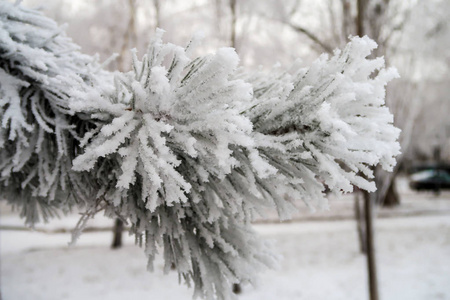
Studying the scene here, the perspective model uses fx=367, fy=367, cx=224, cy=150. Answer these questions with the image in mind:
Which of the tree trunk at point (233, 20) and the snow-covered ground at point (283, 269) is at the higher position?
the tree trunk at point (233, 20)

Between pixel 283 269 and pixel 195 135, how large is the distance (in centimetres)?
652

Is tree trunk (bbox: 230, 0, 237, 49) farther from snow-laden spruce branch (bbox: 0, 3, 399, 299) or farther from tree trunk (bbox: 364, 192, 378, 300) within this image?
snow-laden spruce branch (bbox: 0, 3, 399, 299)

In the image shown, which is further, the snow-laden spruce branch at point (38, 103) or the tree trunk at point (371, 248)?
the tree trunk at point (371, 248)

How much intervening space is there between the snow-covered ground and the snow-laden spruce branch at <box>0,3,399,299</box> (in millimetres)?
2564

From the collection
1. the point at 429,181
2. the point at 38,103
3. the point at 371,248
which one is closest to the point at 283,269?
the point at 371,248

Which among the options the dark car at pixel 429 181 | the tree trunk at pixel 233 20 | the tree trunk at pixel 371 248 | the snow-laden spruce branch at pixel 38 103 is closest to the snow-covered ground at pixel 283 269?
the tree trunk at pixel 371 248

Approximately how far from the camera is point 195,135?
96 centimetres

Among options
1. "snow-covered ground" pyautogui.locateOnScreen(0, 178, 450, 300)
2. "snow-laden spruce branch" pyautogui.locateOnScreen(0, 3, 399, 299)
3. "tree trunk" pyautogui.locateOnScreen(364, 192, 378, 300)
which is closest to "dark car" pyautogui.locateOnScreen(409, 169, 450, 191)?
"snow-covered ground" pyautogui.locateOnScreen(0, 178, 450, 300)

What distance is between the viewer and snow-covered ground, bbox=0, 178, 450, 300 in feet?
18.3

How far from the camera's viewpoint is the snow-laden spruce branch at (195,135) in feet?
2.95

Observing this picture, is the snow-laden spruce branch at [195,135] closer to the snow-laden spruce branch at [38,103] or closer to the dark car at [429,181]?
the snow-laden spruce branch at [38,103]

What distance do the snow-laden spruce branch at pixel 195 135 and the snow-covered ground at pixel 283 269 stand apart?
2564 mm

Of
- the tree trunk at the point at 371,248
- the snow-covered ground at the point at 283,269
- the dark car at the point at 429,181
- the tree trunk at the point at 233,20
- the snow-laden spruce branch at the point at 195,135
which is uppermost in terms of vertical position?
the tree trunk at the point at 233,20

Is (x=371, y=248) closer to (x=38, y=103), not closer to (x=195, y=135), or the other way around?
(x=195, y=135)
